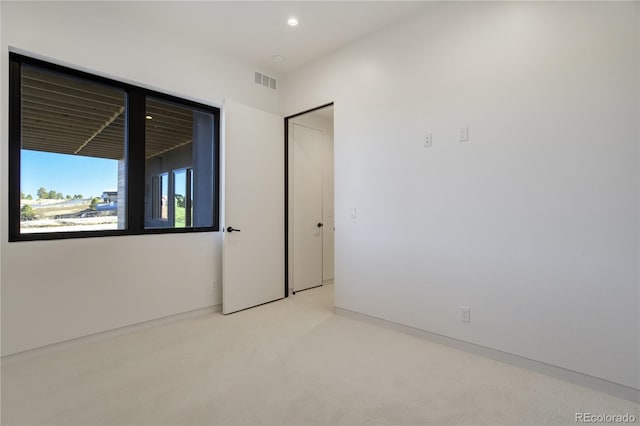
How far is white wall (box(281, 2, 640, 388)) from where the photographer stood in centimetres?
187

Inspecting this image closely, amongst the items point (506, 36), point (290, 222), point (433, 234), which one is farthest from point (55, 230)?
point (506, 36)

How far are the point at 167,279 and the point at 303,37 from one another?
2848 millimetres

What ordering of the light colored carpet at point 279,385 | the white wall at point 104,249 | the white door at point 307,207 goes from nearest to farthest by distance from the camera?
the light colored carpet at point 279,385 → the white wall at point 104,249 → the white door at point 307,207

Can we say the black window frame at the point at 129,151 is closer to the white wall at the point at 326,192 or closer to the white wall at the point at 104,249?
the white wall at the point at 104,249

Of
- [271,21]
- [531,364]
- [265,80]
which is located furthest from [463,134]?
[265,80]

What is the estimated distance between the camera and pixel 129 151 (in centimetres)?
287

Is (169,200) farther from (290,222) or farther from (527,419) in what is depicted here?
(527,419)

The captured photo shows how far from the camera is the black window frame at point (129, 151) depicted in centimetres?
226

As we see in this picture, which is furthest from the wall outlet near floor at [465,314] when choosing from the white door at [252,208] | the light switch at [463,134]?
the white door at [252,208]

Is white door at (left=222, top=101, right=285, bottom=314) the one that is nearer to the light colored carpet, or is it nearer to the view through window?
the light colored carpet

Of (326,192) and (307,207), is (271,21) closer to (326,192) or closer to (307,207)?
(307,207)

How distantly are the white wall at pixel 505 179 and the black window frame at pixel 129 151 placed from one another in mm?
1786

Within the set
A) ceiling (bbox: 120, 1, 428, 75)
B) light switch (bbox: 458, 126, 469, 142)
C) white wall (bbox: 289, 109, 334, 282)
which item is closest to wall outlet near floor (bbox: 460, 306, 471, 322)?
light switch (bbox: 458, 126, 469, 142)

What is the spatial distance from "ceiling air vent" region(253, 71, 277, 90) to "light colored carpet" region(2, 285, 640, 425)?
118 inches
